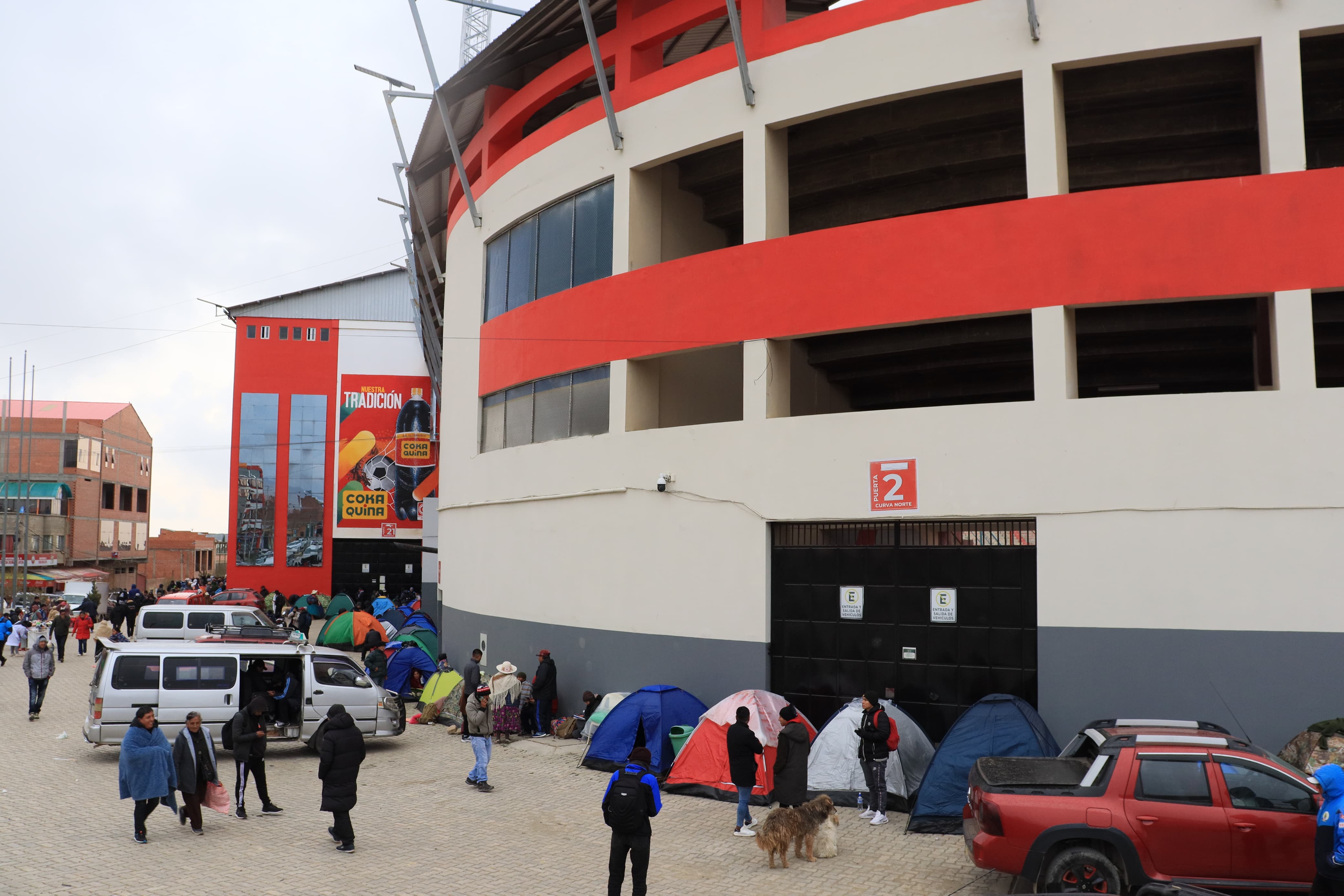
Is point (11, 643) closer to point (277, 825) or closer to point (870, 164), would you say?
point (277, 825)

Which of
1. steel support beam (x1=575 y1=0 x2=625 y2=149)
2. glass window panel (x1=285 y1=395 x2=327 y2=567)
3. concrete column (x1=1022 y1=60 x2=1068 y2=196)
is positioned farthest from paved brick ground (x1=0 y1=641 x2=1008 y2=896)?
glass window panel (x1=285 y1=395 x2=327 y2=567)

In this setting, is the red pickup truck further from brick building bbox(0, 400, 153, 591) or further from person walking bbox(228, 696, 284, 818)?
brick building bbox(0, 400, 153, 591)

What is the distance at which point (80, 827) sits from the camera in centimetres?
1164

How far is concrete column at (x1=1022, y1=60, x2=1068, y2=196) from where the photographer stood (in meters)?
13.4

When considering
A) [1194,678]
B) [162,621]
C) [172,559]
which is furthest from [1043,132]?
[172,559]

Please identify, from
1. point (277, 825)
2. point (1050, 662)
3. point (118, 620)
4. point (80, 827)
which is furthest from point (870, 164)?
point (118, 620)

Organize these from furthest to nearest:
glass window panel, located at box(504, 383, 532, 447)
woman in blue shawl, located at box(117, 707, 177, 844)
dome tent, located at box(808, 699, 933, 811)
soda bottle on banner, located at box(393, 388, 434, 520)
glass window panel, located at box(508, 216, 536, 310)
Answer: soda bottle on banner, located at box(393, 388, 434, 520) < glass window panel, located at box(508, 216, 536, 310) < glass window panel, located at box(504, 383, 532, 447) < dome tent, located at box(808, 699, 933, 811) < woman in blue shawl, located at box(117, 707, 177, 844)

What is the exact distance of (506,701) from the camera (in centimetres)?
1766

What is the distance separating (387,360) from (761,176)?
34481 millimetres

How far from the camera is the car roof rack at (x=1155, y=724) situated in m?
9.89

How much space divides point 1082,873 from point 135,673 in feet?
46.4

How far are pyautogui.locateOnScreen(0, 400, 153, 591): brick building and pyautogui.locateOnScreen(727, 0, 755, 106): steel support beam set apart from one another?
52050 mm

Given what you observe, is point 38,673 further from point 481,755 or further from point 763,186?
point 763,186

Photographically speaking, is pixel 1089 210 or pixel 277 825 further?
pixel 1089 210
